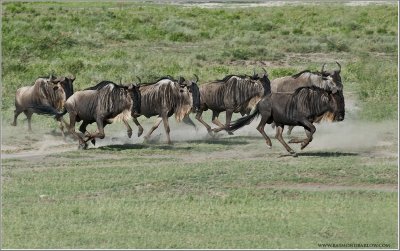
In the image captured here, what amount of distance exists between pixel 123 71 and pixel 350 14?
22.4m

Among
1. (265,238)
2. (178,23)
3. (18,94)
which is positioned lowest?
(265,238)

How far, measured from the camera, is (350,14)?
168 feet

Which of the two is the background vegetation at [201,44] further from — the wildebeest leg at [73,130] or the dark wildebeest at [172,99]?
the wildebeest leg at [73,130]

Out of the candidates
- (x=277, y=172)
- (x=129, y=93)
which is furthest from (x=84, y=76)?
(x=277, y=172)

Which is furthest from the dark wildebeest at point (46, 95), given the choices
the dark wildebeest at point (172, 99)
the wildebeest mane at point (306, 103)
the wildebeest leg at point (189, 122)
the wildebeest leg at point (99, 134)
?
the wildebeest mane at point (306, 103)

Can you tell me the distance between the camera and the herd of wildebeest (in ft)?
56.7

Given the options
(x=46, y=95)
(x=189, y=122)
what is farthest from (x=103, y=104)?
(x=189, y=122)

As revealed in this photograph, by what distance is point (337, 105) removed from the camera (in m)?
17.2

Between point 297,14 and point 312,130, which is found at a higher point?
point 297,14

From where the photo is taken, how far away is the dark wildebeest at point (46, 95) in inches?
814

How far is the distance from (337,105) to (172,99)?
3.82 meters

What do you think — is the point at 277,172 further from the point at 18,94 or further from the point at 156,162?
the point at 18,94

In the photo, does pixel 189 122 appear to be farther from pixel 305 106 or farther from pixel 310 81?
pixel 305 106

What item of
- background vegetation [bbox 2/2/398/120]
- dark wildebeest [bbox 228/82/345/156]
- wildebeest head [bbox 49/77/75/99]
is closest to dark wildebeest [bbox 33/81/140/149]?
wildebeest head [bbox 49/77/75/99]
